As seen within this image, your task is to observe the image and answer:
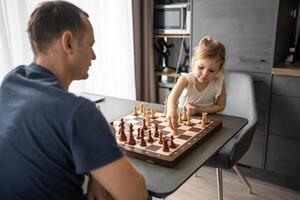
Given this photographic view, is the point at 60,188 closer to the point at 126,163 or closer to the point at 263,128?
the point at 126,163

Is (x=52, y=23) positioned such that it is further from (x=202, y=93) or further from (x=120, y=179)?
(x=202, y=93)

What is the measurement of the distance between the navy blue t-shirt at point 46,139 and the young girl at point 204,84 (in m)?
0.84

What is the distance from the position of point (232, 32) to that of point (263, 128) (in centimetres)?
80

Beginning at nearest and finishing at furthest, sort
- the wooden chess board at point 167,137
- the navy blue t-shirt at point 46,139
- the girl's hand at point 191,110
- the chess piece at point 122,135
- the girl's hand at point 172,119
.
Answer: the navy blue t-shirt at point 46,139
the wooden chess board at point 167,137
the chess piece at point 122,135
the girl's hand at point 172,119
the girl's hand at point 191,110

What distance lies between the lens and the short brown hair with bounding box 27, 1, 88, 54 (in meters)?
0.83

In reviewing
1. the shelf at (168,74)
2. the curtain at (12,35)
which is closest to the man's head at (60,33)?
the curtain at (12,35)

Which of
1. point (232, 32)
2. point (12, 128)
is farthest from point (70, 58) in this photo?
point (232, 32)

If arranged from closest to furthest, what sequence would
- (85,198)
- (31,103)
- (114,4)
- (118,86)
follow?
(31,103) < (85,198) < (114,4) < (118,86)

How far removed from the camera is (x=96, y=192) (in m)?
0.97

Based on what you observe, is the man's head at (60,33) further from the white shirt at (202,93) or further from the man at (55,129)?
the white shirt at (202,93)

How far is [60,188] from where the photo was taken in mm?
834

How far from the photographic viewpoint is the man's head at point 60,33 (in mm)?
835

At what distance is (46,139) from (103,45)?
201 cm

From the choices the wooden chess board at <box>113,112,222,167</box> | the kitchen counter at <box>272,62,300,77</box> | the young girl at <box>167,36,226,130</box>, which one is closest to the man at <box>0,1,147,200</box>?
the wooden chess board at <box>113,112,222,167</box>
